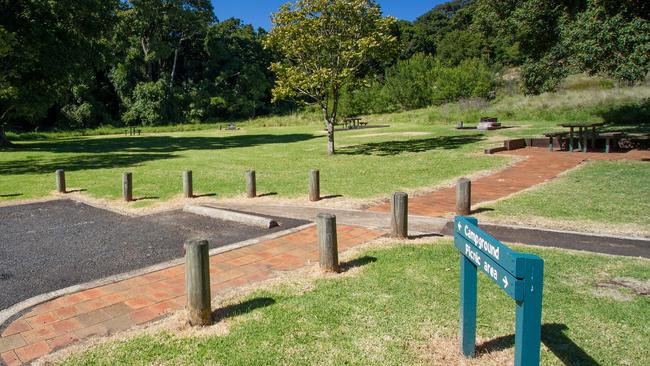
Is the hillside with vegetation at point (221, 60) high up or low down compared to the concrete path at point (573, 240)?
up

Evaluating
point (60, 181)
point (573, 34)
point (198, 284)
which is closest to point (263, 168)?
point (60, 181)

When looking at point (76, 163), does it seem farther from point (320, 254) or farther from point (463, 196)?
point (320, 254)

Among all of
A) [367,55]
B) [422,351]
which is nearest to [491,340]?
[422,351]

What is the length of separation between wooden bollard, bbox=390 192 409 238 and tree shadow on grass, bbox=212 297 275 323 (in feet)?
8.32

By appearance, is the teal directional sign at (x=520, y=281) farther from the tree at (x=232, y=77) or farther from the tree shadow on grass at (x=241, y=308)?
the tree at (x=232, y=77)

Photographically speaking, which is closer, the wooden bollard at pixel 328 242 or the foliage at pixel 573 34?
the wooden bollard at pixel 328 242

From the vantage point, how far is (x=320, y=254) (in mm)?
5449

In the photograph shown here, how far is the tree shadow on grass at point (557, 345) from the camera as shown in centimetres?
347

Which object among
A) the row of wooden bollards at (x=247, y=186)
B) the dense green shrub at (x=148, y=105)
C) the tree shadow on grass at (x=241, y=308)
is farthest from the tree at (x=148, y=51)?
the tree shadow on grass at (x=241, y=308)

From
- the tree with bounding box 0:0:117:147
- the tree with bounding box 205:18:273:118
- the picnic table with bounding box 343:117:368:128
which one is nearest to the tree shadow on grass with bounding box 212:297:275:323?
the tree with bounding box 0:0:117:147

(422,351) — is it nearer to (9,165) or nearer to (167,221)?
(167,221)

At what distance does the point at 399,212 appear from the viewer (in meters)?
6.60

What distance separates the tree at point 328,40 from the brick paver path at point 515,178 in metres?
6.48

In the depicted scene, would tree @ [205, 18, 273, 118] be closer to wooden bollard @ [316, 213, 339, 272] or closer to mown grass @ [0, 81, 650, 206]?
mown grass @ [0, 81, 650, 206]
